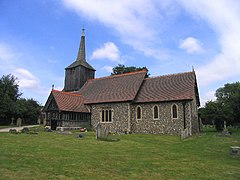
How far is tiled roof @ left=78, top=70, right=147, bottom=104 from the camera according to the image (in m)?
30.0

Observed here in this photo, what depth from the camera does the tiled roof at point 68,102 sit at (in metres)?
29.0

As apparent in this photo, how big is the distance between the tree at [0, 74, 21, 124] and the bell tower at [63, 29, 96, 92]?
474 inches

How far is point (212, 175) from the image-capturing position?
336 inches

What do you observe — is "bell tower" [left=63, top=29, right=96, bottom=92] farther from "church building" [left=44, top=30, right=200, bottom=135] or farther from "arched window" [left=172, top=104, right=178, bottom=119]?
"arched window" [left=172, top=104, right=178, bottom=119]

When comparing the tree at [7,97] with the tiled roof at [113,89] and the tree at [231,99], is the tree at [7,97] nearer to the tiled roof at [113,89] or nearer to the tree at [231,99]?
the tiled roof at [113,89]

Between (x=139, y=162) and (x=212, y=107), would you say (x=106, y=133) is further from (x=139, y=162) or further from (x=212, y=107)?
(x=212, y=107)

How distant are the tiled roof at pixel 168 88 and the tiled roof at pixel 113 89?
1.14 meters

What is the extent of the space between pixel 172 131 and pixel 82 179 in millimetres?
20261

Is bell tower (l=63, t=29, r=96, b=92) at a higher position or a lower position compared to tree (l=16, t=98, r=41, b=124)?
higher

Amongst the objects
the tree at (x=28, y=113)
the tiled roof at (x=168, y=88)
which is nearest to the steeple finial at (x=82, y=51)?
the tiled roof at (x=168, y=88)

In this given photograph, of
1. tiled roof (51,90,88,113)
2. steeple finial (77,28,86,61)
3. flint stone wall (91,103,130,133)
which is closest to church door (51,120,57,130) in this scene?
tiled roof (51,90,88,113)

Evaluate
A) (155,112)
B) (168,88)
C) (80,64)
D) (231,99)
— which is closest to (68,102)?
(80,64)

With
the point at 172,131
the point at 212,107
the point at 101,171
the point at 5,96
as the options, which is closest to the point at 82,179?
the point at 101,171

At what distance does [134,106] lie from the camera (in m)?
29.2
